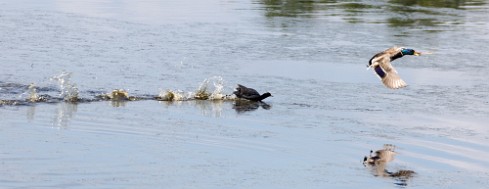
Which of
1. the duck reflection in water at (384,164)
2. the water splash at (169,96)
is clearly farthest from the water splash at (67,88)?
the duck reflection in water at (384,164)

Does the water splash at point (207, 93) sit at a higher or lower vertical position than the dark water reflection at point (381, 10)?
higher

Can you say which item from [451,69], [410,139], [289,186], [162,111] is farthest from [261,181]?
[451,69]

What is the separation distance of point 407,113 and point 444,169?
2760mm

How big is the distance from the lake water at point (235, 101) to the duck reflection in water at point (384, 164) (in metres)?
0.08

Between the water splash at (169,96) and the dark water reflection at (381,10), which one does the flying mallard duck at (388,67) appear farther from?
the dark water reflection at (381,10)

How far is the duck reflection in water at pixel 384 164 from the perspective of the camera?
34.1 feet

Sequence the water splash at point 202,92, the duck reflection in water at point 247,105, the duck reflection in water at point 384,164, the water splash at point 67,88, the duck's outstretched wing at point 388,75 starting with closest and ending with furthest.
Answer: the duck reflection in water at point 384,164
the duck's outstretched wing at point 388,75
the duck reflection in water at point 247,105
the water splash at point 67,88
the water splash at point 202,92

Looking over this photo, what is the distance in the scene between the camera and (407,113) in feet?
43.9

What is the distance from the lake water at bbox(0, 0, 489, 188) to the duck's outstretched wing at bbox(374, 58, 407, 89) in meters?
0.65

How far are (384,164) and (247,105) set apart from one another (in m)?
3.40

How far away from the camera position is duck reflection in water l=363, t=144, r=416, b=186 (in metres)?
10.4

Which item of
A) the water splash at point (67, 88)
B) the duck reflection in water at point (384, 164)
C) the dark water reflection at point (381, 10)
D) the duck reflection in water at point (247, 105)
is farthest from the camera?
the dark water reflection at point (381, 10)

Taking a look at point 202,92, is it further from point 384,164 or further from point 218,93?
point 384,164

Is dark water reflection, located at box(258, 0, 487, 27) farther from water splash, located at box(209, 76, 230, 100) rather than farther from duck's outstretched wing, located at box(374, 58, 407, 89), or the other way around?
duck's outstretched wing, located at box(374, 58, 407, 89)
